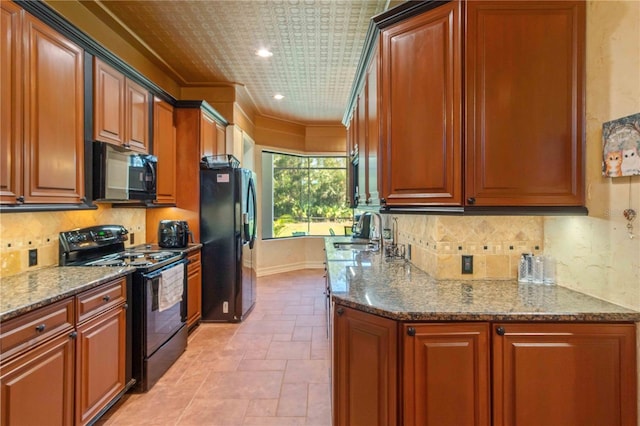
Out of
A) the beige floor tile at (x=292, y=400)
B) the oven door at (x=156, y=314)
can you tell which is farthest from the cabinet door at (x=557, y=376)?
the oven door at (x=156, y=314)

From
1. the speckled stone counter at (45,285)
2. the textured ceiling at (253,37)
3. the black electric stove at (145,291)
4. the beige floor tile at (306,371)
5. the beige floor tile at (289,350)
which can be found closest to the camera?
the speckled stone counter at (45,285)

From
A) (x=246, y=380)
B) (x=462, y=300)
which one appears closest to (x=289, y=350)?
(x=246, y=380)

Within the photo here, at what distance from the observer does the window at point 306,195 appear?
692cm

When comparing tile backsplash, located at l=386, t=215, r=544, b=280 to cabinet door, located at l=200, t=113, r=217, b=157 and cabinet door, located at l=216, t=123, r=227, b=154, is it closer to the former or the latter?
cabinet door, located at l=200, t=113, r=217, b=157

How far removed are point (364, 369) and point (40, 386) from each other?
1630mm

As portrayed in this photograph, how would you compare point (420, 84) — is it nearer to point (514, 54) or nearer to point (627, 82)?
point (514, 54)

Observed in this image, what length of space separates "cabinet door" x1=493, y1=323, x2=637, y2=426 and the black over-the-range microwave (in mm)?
2783

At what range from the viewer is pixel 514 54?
1.75 metres

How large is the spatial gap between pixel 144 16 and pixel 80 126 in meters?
1.39

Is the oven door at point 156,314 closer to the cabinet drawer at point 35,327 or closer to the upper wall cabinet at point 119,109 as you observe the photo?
the cabinet drawer at point 35,327

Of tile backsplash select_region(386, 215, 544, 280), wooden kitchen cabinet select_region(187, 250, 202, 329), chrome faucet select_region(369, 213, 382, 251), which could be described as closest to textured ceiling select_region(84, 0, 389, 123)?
chrome faucet select_region(369, 213, 382, 251)

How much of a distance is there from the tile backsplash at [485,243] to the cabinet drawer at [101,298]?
2.15 m

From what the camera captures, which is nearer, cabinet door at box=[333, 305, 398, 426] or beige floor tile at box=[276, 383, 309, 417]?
cabinet door at box=[333, 305, 398, 426]

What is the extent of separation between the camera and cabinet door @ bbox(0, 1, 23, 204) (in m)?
1.81
